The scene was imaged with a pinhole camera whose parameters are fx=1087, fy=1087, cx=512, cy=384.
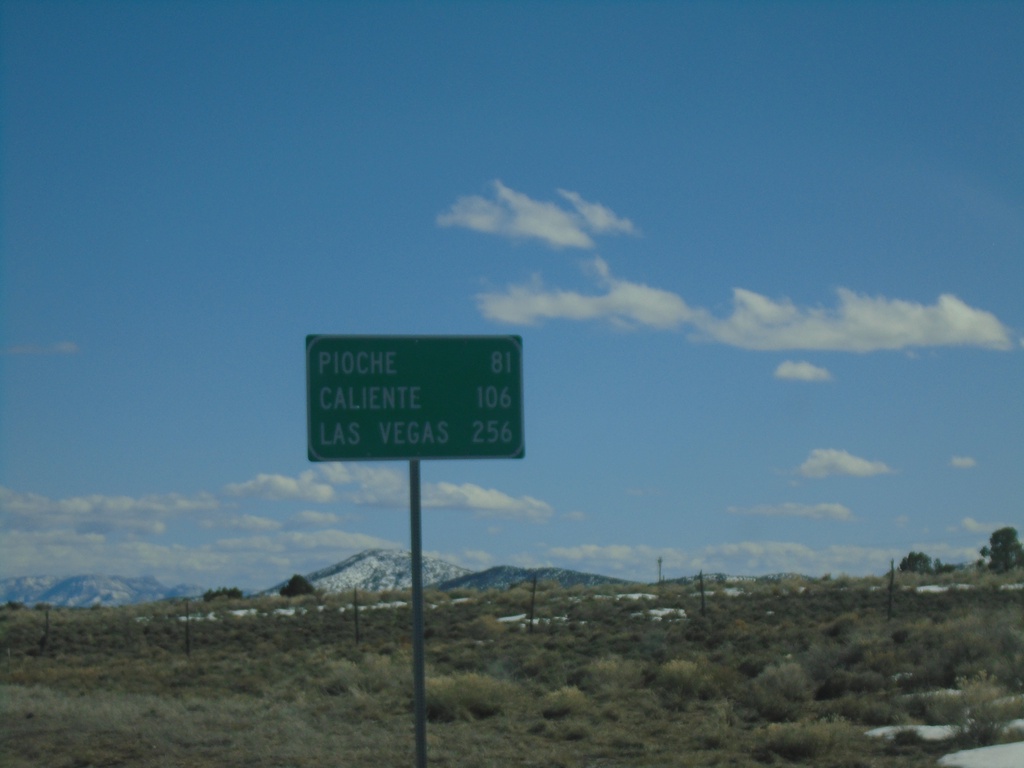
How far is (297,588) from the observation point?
69.8 meters

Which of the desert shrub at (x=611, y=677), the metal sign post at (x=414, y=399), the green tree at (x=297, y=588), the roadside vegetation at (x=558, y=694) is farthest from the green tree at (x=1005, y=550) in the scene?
the metal sign post at (x=414, y=399)

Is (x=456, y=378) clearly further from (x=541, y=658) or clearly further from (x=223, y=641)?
(x=223, y=641)

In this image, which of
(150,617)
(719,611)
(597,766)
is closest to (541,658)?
(597,766)

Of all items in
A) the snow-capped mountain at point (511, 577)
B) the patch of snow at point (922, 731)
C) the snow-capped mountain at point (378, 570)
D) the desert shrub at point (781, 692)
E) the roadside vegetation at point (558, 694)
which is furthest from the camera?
the snow-capped mountain at point (378, 570)

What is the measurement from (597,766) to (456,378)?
6.64 m

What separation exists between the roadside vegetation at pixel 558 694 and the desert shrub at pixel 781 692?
0.04 metres

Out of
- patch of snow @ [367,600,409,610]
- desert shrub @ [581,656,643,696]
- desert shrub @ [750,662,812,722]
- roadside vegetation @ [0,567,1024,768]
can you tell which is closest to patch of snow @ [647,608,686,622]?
roadside vegetation @ [0,567,1024,768]

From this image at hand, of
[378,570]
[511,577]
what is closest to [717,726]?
[511,577]

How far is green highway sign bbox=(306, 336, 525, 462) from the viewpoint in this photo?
396 inches

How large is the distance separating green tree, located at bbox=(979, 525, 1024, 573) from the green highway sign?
6891cm

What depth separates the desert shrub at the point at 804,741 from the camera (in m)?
14.5

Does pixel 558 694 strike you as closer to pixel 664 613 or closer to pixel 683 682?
pixel 683 682

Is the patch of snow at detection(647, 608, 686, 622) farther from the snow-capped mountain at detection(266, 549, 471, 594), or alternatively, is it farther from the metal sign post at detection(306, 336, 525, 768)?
the snow-capped mountain at detection(266, 549, 471, 594)

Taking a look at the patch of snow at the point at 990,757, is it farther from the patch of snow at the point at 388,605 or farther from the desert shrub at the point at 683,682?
the patch of snow at the point at 388,605
